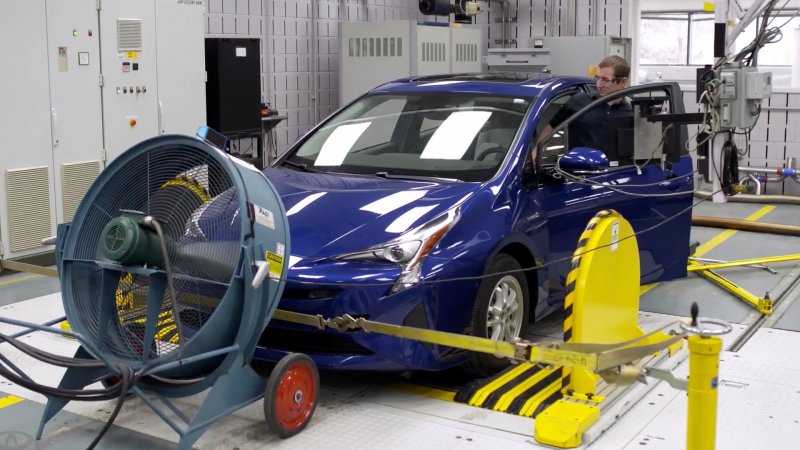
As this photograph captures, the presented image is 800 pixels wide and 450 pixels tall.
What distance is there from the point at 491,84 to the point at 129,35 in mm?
3831

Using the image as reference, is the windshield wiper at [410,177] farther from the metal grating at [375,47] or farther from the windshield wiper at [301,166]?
the metal grating at [375,47]

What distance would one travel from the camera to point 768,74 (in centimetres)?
668

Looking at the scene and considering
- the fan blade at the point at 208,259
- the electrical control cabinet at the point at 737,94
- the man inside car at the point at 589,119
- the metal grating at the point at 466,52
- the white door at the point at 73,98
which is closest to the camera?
the fan blade at the point at 208,259

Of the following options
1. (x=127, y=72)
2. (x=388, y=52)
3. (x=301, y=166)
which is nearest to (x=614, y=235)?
(x=301, y=166)

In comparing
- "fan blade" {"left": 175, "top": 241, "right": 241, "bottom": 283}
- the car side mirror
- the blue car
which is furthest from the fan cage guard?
the car side mirror

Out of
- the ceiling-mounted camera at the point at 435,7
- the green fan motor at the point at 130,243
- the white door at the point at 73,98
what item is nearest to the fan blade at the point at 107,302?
the green fan motor at the point at 130,243

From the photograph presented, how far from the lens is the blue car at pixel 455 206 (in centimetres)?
430

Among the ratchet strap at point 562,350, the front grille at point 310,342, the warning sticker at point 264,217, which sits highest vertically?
the warning sticker at point 264,217

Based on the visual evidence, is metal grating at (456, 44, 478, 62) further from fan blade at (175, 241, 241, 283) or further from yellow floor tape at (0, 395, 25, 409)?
fan blade at (175, 241, 241, 283)

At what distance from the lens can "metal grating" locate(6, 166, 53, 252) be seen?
23.9ft

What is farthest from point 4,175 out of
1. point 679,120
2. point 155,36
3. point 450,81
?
point 679,120

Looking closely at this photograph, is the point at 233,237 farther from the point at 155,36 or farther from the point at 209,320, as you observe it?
the point at 155,36

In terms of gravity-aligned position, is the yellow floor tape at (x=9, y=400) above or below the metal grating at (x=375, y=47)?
below

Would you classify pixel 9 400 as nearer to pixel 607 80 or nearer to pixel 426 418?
pixel 426 418
